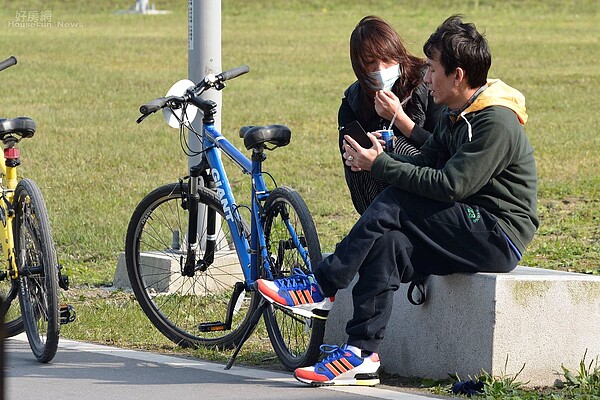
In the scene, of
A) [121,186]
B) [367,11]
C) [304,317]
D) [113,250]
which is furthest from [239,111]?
[367,11]

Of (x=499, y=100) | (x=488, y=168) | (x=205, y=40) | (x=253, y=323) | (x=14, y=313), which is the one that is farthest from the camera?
(x=205, y=40)

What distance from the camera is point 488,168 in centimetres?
498

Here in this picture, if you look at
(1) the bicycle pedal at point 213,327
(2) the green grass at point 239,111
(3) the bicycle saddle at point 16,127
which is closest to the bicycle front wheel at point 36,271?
(3) the bicycle saddle at point 16,127

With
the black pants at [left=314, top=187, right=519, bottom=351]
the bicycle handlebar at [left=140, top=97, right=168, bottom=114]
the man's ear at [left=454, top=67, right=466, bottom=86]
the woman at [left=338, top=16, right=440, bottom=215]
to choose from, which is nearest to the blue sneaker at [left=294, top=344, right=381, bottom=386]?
the black pants at [left=314, top=187, right=519, bottom=351]

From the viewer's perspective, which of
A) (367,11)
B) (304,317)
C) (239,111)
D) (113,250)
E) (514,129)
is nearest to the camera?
(514,129)

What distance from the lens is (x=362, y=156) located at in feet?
17.1

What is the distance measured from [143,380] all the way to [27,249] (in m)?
1.01

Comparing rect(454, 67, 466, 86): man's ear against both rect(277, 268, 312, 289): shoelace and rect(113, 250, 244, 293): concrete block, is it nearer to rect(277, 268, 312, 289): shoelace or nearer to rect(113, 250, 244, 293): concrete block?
rect(277, 268, 312, 289): shoelace

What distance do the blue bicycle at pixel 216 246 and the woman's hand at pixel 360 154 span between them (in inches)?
12.6

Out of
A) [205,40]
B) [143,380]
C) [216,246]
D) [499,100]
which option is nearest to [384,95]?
[499,100]

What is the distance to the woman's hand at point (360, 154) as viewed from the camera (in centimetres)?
520

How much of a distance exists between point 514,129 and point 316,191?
6.34 meters

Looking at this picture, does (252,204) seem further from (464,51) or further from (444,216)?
(464,51)

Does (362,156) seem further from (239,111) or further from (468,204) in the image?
(239,111)
